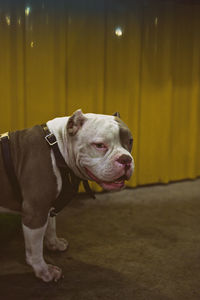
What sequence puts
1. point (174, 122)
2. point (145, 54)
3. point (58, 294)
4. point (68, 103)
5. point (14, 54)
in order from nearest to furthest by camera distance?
1. point (58, 294)
2. point (14, 54)
3. point (68, 103)
4. point (145, 54)
5. point (174, 122)

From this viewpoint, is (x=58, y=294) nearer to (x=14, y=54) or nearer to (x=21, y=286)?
(x=21, y=286)

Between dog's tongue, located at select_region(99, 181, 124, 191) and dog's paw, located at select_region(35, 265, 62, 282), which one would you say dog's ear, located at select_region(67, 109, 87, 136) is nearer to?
dog's tongue, located at select_region(99, 181, 124, 191)

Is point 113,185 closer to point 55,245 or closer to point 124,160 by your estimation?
point 124,160

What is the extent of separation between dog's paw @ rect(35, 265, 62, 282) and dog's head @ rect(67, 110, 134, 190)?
1.93 ft

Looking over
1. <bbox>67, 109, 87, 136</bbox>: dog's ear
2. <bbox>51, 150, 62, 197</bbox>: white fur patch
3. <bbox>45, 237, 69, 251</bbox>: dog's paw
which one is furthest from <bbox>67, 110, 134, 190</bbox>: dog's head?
<bbox>45, 237, 69, 251</bbox>: dog's paw

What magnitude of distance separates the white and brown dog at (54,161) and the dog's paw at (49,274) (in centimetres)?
6

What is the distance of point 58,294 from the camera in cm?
186

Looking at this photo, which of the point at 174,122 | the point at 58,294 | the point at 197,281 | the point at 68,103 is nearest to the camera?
the point at 58,294

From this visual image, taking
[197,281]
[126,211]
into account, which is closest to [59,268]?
[197,281]

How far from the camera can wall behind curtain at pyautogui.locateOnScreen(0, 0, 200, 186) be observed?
9.75 feet

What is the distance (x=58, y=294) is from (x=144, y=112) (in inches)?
84.7

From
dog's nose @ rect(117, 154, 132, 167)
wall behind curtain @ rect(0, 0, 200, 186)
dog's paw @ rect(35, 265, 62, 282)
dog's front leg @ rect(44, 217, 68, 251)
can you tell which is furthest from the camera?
wall behind curtain @ rect(0, 0, 200, 186)

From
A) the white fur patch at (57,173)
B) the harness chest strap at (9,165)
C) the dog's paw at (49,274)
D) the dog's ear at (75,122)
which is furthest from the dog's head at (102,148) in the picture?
the dog's paw at (49,274)

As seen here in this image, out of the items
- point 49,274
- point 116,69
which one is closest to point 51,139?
point 49,274
